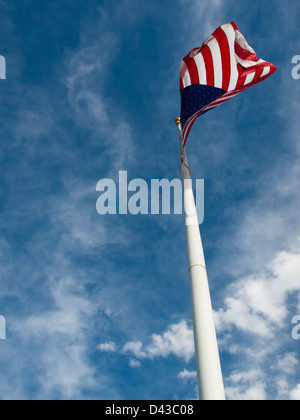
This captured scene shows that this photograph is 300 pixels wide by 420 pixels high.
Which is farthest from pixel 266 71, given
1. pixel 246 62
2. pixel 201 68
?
pixel 201 68

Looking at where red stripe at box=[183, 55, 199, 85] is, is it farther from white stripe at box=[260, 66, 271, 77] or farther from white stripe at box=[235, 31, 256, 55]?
white stripe at box=[260, 66, 271, 77]

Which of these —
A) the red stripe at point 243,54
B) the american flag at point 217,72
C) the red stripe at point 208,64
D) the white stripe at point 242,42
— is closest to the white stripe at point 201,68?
the american flag at point 217,72

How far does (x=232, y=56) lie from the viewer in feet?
57.8

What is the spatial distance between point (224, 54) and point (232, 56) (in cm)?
44

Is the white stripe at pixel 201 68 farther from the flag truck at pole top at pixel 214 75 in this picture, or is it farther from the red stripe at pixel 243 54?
the red stripe at pixel 243 54

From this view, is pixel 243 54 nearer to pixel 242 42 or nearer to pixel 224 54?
pixel 242 42

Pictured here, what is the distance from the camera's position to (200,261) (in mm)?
11961

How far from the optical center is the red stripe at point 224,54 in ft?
55.8

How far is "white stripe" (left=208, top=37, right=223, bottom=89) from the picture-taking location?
17.1m
